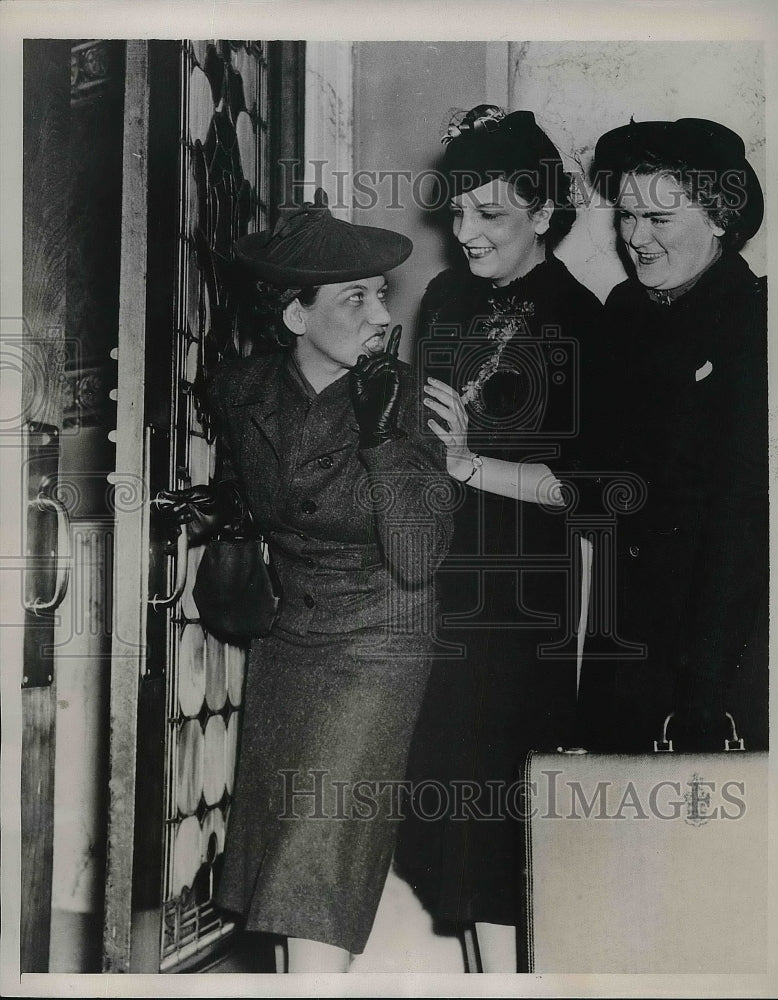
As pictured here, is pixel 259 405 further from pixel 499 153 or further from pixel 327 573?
pixel 499 153

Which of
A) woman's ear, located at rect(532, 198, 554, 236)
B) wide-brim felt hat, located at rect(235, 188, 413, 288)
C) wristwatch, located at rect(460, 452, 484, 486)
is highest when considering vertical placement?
woman's ear, located at rect(532, 198, 554, 236)

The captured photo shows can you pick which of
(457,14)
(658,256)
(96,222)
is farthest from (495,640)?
(457,14)

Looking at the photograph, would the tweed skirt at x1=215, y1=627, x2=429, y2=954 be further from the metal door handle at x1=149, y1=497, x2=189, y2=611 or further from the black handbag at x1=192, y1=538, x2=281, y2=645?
the metal door handle at x1=149, y1=497, x2=189, y2=611

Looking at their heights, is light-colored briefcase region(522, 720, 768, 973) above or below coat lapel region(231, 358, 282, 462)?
below

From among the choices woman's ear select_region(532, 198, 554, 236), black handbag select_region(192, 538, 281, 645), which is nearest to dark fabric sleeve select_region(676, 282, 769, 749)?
woman's ear select_region(532, 198, 554, 236)

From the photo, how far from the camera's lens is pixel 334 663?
195 centimetres

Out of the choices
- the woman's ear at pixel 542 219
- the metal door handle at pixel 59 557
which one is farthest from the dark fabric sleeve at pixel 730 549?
the metal door handle at pixel 59 557

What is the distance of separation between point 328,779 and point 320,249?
1275 mm

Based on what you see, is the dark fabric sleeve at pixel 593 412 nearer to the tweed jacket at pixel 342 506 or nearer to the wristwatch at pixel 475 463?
the wristwatch at pixel 475 463

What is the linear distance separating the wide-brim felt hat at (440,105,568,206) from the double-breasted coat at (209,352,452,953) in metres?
0.51

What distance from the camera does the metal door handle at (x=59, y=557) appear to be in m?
1.98

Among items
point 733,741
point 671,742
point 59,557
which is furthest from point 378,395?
point 733,741

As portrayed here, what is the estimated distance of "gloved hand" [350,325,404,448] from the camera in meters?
1.96

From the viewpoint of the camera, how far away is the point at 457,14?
2.01 meters
